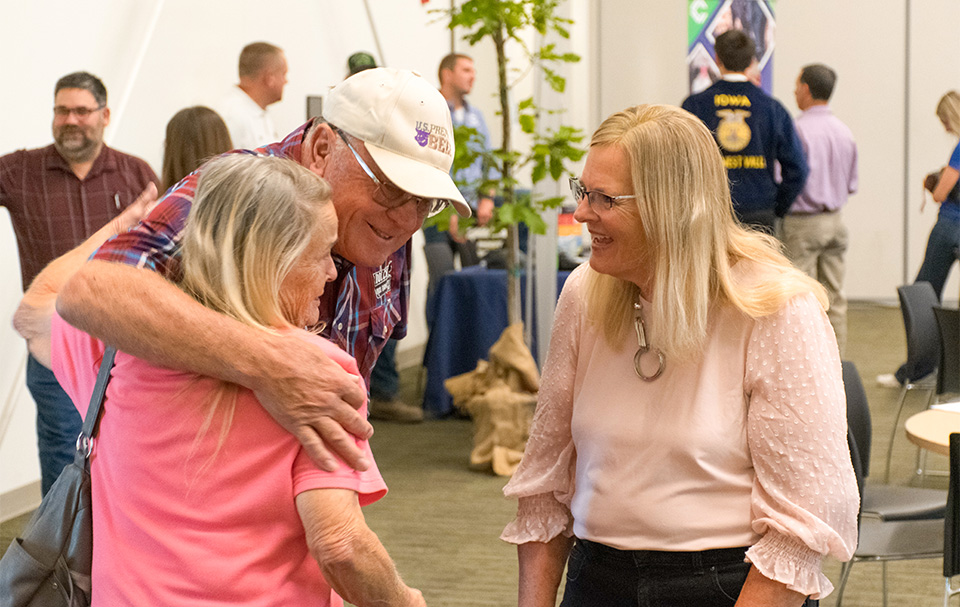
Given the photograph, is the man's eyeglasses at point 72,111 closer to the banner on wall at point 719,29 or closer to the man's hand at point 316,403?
the man's hand at point 316,403

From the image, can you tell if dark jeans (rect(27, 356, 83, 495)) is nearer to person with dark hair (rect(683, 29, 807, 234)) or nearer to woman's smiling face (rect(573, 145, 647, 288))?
woman's smiling face (rect(573, 145, 647, 288))

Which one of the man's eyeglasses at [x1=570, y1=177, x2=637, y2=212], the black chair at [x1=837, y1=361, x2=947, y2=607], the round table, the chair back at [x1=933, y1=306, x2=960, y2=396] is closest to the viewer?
the man's eyeglasses at [x1=570, y1=177, x2=637, y2=212]

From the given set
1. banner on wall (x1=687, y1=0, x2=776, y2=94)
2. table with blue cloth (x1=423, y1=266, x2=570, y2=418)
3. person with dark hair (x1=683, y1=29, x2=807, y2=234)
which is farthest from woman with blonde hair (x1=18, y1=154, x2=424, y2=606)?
banner on wall (x1=687, y1=0, x2=776, y2=94)

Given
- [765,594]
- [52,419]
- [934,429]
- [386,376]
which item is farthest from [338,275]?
[386,376]

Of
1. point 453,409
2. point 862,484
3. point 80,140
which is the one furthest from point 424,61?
point 862,484

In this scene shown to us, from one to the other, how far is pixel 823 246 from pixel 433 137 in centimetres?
611

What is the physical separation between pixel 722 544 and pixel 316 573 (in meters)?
0.69

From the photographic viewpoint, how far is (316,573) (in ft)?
3.96

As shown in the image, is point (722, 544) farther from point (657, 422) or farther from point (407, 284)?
point (407, 284)

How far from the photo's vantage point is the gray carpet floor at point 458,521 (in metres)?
3.65

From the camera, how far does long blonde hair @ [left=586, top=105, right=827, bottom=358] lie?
1.57m

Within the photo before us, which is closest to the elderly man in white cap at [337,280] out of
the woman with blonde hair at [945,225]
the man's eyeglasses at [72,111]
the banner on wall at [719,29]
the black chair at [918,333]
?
the man's eyeglasses at [72,111]

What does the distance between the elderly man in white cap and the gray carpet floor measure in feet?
6.60

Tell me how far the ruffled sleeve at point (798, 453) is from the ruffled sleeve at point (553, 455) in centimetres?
34
